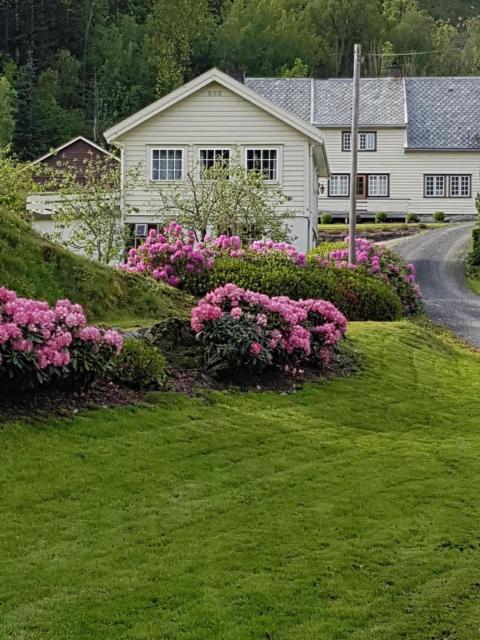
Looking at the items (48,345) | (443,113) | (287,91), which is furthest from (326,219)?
(48,345)

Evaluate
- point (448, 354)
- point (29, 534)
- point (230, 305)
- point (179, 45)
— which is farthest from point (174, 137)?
point (179, 45)

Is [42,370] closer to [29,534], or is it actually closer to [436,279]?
[29,534]

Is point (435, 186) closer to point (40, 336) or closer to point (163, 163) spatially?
point (163, 163)

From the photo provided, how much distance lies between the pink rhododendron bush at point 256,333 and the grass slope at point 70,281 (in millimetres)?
1205

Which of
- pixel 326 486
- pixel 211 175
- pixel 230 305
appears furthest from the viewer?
pixel 211 175

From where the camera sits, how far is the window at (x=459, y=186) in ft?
173

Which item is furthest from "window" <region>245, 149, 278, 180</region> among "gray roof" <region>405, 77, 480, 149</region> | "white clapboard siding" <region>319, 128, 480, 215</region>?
"gray roof" <region>405, 77, 480, 149</region>

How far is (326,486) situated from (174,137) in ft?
80.9

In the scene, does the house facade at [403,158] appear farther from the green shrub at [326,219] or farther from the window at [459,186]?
the green shrub at [326,219]

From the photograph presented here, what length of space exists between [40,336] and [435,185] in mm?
45700

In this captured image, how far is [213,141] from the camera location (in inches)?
1257

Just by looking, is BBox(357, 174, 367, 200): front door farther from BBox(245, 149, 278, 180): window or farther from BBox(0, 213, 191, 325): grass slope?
BBox(0, 213, 191, 325): grass slope

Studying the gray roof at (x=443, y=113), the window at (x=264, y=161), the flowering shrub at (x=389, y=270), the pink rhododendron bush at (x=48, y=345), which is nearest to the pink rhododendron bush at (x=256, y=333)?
the pink rhododendron bush at (x=48, y=345)

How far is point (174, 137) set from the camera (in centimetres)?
3183
